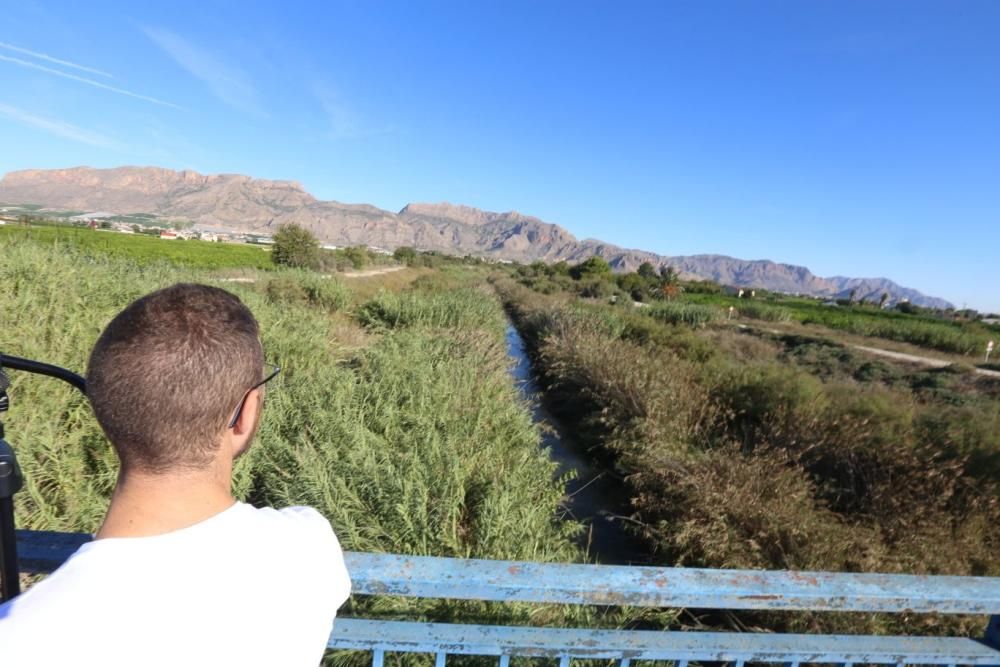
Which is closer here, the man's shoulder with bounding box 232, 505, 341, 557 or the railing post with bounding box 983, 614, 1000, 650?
the man's shoulder with bounding box 232, 505, 341, 557

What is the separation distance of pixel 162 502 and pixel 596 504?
7.06 metres

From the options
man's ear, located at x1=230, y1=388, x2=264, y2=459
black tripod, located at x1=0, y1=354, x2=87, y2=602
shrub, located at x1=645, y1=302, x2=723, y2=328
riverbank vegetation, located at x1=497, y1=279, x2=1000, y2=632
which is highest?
shrub, located at x1=645, y1=302, x2=723, y2=328

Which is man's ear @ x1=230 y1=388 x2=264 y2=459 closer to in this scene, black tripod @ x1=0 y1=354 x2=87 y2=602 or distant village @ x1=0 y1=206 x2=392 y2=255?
black tripod @ x1=0 y1=354 x2=87 y2=602

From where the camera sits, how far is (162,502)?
2.48 ft

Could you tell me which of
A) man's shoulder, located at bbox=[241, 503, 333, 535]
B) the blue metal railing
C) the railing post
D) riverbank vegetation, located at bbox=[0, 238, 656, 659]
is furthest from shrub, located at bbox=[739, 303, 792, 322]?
man's shoulder, located at bbox=[241, 503, 333, 535]

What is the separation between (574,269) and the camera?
56.2 m

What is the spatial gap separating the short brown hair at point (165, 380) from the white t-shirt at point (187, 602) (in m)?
0.15

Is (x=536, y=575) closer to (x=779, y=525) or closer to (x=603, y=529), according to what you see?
(x=779, y=525)

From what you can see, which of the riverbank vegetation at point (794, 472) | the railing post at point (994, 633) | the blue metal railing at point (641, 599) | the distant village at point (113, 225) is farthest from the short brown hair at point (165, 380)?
the distant village at point (113, 225)

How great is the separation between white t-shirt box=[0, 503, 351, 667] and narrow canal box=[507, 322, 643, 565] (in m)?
3.94

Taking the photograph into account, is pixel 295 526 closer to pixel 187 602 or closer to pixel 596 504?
pixel 187 602

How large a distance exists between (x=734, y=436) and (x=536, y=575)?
663 cm

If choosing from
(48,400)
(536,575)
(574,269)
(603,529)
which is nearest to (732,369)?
(603,529)

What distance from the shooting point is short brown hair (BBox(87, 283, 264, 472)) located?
0.78m
